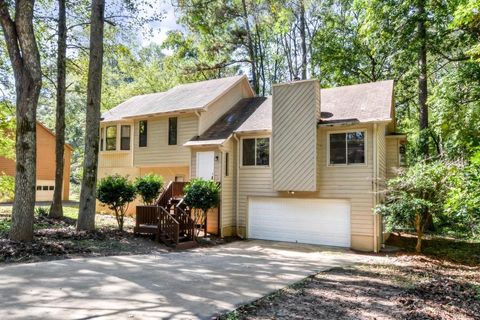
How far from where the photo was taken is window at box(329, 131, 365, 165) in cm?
1252

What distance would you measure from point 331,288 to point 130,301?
3.66m

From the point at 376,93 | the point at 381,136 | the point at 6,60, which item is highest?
the point at 6,60

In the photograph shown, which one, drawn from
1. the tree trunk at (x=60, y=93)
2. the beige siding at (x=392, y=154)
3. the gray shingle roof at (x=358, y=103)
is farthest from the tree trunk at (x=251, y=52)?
the tree trunk at (x=60, y=93)

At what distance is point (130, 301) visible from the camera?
5258 millimetres

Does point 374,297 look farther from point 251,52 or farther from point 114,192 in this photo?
point 251,52

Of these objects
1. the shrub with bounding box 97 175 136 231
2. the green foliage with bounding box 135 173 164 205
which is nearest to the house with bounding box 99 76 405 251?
the green foliage with bounding box 135 173 164 205

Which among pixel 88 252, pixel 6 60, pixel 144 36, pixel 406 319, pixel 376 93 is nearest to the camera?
pixel 406 319

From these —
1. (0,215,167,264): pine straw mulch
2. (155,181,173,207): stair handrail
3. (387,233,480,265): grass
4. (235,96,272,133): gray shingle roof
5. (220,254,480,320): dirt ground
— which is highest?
(235,96,272,133): gray shingle roof

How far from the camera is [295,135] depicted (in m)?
13.1

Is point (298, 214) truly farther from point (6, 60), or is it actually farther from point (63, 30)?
point (6, 60)

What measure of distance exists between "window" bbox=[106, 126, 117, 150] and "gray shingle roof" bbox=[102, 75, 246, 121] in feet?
1.89

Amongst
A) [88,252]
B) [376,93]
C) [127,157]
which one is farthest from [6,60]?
[376,93]

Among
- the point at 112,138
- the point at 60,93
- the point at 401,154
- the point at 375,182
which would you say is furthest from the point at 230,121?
the point at 401,154

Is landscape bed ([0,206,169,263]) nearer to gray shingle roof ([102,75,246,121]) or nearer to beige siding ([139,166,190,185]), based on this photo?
beige siding ([139,166,190,185])
